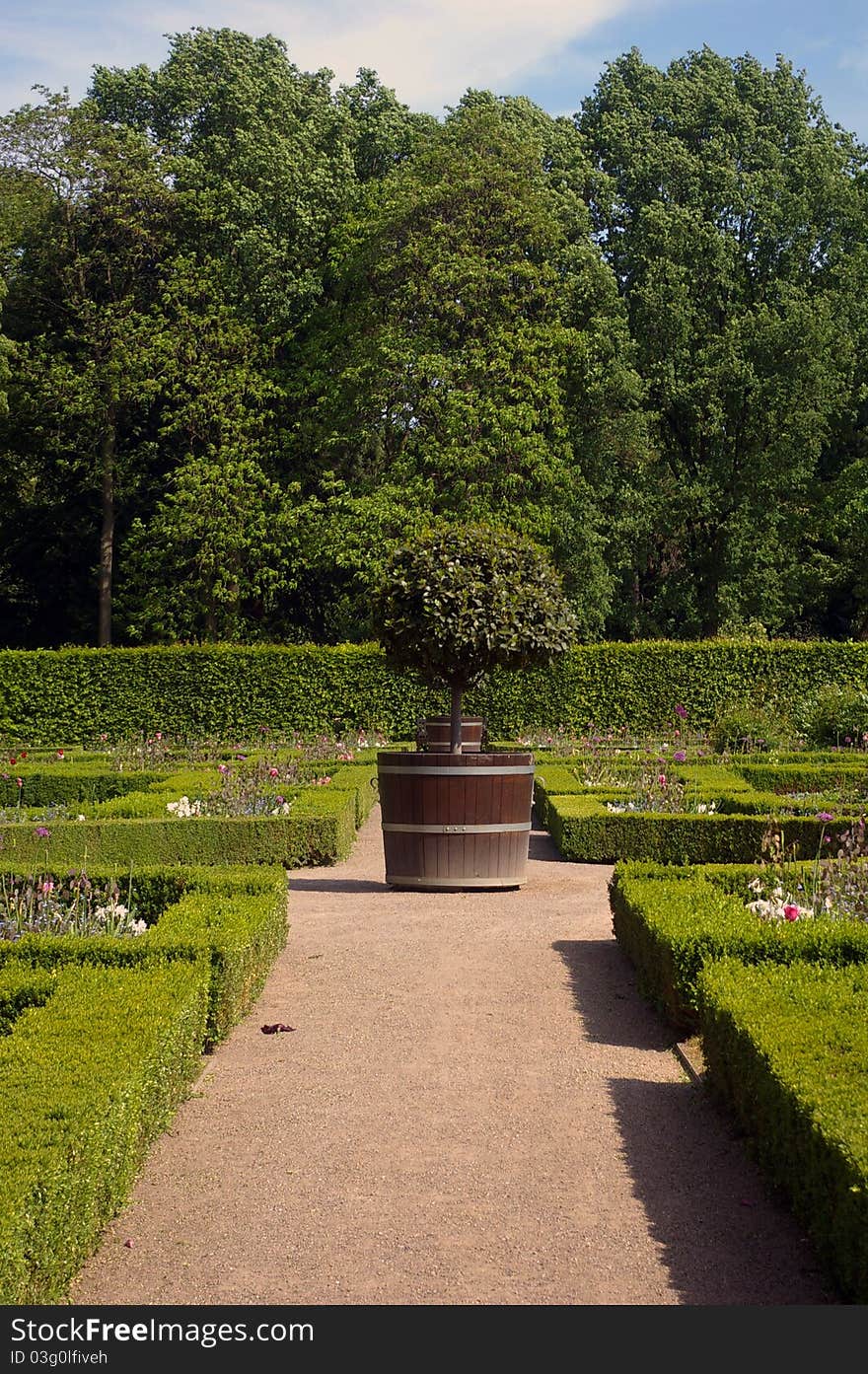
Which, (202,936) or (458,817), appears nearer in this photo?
(202,936)

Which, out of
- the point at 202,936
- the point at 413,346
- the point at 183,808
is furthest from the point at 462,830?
the point at 413,346

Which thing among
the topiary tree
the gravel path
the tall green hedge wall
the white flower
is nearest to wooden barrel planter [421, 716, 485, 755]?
the tall green hedge wall

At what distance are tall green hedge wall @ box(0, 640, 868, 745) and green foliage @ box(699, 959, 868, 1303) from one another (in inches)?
636

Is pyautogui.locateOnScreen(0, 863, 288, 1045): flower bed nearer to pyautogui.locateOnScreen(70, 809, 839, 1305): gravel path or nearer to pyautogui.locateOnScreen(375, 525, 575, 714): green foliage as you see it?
pyautogui.locateOnScreen(70, 809, 839, 1305): gravel path

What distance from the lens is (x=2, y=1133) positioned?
370cm

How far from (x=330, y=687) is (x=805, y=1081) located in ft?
59.2

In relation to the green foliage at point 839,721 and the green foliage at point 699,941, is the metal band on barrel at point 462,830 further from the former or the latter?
the green foliage at point 839,721

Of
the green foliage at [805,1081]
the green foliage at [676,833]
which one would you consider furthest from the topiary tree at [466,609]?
the green foliage at [805,1081]

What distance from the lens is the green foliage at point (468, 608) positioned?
10.1 m

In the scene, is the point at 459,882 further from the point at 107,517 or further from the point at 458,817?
the point at 107,517

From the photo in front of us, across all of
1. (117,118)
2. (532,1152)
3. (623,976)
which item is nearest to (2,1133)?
(532,1152)

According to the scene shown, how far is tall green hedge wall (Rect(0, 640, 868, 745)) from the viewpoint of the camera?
21719mm

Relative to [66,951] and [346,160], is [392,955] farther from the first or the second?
[346,160]

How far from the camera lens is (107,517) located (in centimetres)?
Result: 2834
